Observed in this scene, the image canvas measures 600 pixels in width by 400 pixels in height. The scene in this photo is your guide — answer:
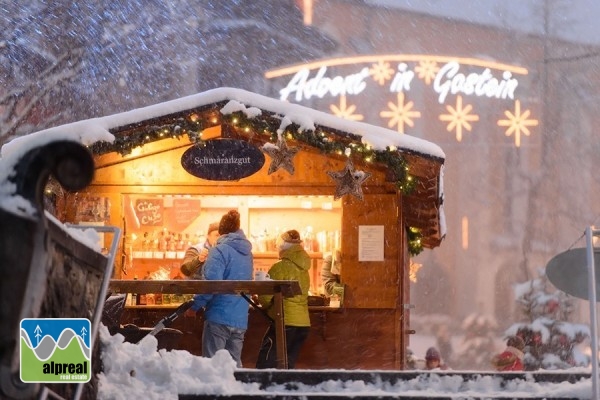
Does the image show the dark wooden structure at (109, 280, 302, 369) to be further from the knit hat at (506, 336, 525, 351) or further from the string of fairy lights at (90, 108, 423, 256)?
the knit hat at (506, 336, 525, 351)

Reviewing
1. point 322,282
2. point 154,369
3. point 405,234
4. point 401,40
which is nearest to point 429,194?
point 405,234

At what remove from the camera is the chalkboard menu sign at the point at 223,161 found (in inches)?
472

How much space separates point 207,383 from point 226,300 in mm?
5609

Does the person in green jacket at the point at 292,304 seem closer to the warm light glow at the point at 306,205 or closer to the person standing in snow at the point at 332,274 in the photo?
the person standing in snow at the point at 332,274

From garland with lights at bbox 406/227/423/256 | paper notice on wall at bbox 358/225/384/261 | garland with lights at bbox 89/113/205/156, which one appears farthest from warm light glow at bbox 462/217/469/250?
garland with lights at bbox 89/113/205/156

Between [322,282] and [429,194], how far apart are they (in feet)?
6.65

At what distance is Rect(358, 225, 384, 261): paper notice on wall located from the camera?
40.3ft

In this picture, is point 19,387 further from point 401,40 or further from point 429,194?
point 401,40

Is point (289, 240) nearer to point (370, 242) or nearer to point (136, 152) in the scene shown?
point (370, 242)

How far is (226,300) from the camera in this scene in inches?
416

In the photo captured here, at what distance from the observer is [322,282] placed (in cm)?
Answer: 1305

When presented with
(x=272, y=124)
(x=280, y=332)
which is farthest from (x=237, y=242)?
(x=272, y=124)

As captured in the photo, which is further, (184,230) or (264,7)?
(264,7)

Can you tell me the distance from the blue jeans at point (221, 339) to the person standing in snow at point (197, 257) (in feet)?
5.02
